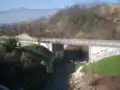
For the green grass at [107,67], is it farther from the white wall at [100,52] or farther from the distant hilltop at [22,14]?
the distant hilltop at [22,14]

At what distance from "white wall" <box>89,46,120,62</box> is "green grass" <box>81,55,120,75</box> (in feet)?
0.20

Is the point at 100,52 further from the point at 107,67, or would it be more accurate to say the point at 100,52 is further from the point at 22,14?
the point at 22,14

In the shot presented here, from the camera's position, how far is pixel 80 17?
3.40 m

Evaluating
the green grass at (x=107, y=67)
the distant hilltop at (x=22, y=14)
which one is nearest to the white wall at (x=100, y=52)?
the green grass at (x=107, y=67)

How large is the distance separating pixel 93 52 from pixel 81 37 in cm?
22

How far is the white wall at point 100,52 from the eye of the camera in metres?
3.34

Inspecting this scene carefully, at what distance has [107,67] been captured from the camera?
330cm

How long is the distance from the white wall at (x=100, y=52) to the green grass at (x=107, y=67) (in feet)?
0.20

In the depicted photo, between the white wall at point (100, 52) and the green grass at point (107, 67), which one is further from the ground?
the white wall at point (100, 52)

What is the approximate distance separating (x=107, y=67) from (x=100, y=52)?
0.22m

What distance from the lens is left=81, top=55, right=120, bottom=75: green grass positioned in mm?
3281

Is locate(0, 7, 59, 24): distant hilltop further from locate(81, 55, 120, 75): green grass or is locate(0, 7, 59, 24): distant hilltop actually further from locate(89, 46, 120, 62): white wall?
locate(81, 55, 120, 75): green grass

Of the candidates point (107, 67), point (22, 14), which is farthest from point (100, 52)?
point (22, 14)

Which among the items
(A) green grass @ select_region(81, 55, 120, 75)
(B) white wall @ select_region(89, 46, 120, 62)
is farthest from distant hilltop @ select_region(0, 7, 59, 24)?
(A) green grass @ select_region(81, 55, 120, 75)
